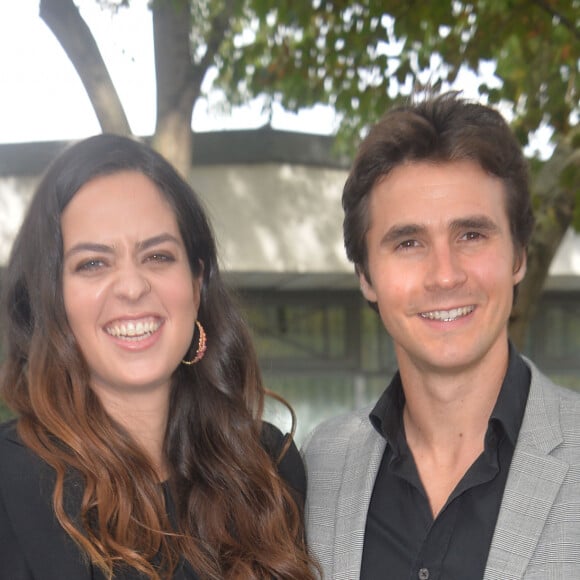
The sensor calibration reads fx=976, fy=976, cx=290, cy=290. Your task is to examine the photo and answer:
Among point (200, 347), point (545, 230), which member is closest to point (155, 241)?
point (200, 347)

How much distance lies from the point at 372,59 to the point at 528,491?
3.71 metres

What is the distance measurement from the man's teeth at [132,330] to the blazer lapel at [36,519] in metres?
0.43

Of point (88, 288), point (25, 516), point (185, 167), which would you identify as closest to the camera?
point (25, 516)

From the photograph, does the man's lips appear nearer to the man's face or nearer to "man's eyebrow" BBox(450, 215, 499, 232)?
the man's face

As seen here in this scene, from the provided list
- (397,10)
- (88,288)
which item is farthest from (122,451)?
(397,10)

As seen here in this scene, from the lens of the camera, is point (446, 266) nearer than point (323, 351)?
Yes

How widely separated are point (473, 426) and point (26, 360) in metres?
1.39

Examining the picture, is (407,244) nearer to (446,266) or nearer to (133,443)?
(446,266)

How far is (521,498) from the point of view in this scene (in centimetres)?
270

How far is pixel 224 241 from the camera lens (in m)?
8.10

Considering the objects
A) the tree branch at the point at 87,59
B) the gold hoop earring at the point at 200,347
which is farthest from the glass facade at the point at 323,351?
the gold hoop earring at the point at 200,347

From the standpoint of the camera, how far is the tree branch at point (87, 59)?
178 inches

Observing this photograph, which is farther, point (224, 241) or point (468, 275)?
point (224, 241)

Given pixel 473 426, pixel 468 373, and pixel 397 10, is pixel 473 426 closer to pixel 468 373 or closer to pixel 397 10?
pixel 468 373
